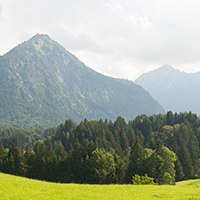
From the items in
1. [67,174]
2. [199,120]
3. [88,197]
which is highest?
[199,120]

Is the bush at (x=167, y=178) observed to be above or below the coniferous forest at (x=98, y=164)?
below

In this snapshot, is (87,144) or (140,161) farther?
(87,144)

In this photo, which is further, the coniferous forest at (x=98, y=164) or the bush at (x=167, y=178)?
the coniferous forest at (x=98, y=164)

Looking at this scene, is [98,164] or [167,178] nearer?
[167,178]

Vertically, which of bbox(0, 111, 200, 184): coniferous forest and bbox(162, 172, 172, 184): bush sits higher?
bbox(0, 111, 200, 184): coniferous forest

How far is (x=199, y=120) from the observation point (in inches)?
6845

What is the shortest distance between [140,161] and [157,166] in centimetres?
692

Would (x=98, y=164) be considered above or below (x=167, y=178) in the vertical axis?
above

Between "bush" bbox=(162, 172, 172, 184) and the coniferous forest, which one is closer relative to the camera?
"bush" bbox=(162, 172, 172, 184)

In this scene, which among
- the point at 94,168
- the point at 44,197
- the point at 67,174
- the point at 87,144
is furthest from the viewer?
the point at 87,144

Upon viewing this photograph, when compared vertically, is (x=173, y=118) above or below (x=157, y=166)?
above

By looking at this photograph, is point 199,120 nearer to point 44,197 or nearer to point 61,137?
point 61,137

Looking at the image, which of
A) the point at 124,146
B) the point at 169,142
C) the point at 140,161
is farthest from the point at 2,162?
the point at 169,142

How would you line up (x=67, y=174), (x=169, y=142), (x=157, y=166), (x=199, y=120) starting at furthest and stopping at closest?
(x=199, y=120)
(x=169, y=142)
(x=67, y=174)
(x=157, y=166)
